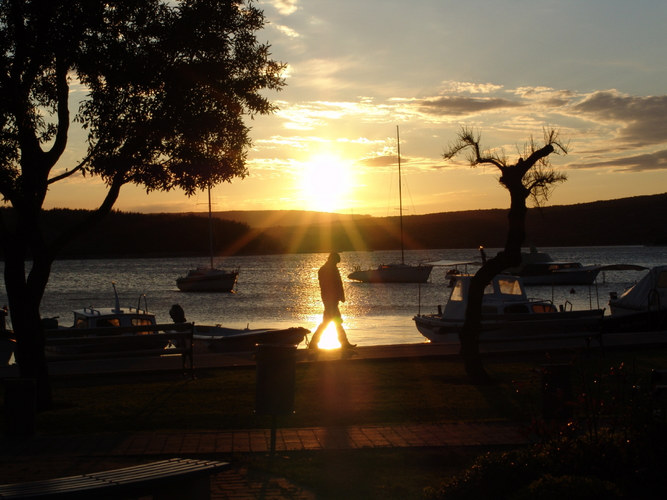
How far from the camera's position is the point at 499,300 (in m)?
23.5

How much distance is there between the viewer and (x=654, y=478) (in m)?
6.08

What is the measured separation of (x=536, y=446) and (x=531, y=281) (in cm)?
8795

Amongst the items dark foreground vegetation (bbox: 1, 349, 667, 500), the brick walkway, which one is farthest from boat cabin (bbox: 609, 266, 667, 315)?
the brick walkway

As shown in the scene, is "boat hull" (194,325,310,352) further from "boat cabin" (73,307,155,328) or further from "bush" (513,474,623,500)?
"bush" (513,474,623,500)

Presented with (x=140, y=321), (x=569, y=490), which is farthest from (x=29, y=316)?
(x=140, y=321)

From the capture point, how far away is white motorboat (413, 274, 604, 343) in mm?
15484

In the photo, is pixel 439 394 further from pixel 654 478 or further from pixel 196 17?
pixel 196 17

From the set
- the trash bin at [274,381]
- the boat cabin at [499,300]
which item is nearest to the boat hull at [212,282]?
the boat cabin at [499,300]

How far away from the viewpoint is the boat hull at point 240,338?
80.8ft

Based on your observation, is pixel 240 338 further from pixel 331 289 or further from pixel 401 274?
pixel 401 274

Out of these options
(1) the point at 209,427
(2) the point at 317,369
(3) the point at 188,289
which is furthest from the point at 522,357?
(3) the point at 188,289

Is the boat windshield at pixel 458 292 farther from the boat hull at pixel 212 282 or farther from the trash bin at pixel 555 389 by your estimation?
the boat hull at pixel 212 282

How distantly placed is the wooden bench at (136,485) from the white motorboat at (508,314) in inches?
430

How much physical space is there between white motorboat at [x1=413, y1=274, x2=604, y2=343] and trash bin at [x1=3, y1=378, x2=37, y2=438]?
9.19m
